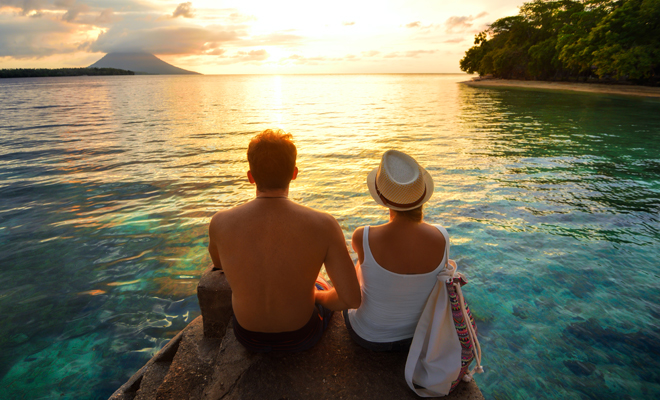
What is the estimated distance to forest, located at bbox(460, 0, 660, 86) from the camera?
34312mm

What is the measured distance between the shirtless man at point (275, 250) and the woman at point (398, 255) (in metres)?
0.18

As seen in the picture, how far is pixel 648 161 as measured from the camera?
10875mm

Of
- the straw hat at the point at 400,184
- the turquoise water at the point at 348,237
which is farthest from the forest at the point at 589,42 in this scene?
the straw hat at the point at 400,184

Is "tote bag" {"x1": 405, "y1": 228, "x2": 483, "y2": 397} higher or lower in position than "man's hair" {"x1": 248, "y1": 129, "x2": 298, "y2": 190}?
lower

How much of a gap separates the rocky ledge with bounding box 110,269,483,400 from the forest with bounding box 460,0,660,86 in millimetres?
45068

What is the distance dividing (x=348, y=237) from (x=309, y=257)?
14.3ft

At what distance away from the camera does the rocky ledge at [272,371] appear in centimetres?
208

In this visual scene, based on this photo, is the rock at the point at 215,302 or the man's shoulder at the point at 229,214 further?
the rock at the point at 215,302

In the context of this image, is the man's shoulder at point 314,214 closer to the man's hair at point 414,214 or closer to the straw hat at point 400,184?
the straw hat at point 400,184

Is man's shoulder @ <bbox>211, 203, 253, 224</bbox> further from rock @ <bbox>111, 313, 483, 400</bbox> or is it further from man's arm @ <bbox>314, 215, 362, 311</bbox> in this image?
rock @ <bbox>111, 313, 483, 400</bbox>

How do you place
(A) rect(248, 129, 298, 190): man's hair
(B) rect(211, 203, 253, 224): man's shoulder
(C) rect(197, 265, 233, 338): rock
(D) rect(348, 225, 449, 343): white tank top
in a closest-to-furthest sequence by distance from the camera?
(A) rect(248, 129, 298, 190): man's hair
(B) rect(211, 203, 253, 224): man's shoulder
(D) rect(348, 225, 449, 343): white tank top
(C) rect(197, 265, 233, 338): rock

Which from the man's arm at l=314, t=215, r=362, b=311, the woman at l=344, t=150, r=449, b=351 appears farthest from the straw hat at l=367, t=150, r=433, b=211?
the man's arm at l=314, t=215, r=362, b=311

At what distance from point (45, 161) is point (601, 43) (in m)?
50.9

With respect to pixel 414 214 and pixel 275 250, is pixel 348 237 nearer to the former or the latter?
pixel 414 214
